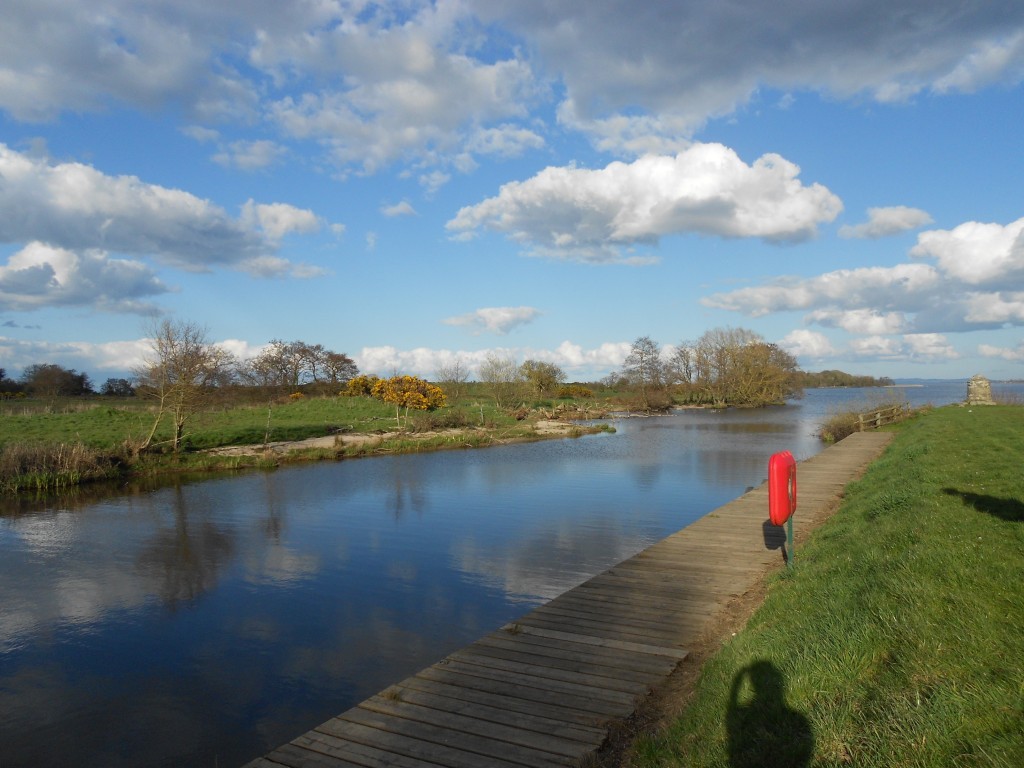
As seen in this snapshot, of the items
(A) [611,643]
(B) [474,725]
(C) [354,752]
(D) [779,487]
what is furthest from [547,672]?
(D) [779,487]

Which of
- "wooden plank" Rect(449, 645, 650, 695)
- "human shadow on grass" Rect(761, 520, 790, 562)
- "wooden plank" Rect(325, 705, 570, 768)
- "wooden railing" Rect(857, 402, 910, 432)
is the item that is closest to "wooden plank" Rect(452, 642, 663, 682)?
"wooden plank" Rect(449, 645, 650, 695)

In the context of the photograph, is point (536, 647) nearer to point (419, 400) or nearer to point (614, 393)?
point (419, 400)

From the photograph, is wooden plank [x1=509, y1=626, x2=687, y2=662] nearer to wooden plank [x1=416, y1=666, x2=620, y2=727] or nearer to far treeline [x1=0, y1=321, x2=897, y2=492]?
wooden plank [x1=416, y1=666, x2=620, y2=727]

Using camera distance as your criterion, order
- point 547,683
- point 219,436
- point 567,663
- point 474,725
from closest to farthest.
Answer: point 474,725 → point 547,683 → point 567,663 → point 219,436

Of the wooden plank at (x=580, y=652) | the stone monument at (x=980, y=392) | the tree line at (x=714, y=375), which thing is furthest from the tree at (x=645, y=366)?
the wooden plank at (x=580, y=652)

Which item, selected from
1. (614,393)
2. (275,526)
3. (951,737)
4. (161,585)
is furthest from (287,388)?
(951,737)

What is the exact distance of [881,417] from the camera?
99.9 feet

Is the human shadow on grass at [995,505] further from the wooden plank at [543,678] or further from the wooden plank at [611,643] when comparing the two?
the wooden plank at [543,678]

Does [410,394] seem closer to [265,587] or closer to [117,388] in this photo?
[265,587]

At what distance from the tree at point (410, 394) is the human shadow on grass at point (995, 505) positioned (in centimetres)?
2470

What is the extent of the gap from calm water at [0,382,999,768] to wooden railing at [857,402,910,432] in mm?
12082

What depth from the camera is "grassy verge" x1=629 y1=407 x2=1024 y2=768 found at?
3.08 metres

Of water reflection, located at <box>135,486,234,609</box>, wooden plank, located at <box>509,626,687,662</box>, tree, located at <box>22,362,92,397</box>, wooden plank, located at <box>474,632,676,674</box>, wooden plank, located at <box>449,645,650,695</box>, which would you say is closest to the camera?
wooden plank, located at <box>449,645,650,695</box>

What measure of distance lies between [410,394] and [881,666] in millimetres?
29648
